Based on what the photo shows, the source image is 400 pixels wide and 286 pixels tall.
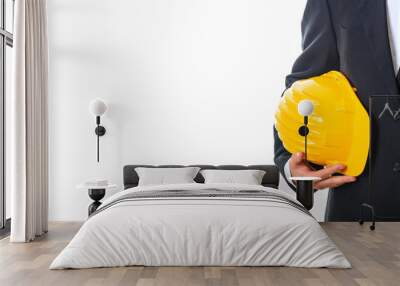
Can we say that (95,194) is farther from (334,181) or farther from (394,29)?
(394,29)

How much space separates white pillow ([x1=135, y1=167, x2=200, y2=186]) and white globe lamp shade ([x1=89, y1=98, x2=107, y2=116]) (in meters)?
0.84

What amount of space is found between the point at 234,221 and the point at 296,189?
242 cm

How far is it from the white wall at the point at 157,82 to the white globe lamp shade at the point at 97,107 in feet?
0.86

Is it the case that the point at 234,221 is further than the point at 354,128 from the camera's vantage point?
No

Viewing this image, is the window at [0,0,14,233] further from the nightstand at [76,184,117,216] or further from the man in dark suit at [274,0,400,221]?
the man in dark suit at [274,0,400,221]

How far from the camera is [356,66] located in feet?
21.0

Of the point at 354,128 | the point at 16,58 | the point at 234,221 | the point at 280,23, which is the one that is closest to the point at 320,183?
the point at 354,128

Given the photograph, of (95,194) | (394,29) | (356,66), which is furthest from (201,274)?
(394,29)

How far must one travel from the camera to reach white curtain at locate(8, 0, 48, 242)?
209 inches

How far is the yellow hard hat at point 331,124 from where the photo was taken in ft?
20.8

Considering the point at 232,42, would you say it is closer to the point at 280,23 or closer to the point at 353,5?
the point at 280,23

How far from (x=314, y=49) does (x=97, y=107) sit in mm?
2745

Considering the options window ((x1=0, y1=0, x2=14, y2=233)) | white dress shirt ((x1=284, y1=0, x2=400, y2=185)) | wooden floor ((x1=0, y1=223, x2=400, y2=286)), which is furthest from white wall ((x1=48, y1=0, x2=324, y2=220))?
wooden floor ((x1=0, y1=223, x2=400, y2=286))

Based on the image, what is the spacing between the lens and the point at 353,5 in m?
6.52
